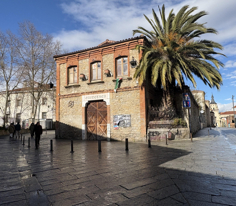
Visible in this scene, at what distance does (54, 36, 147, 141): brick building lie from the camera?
597 inches

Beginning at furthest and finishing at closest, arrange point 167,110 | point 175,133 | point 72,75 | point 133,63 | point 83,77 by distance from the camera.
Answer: point 72,75 → point 83,77 → point 133,63 → point 167,110 → point 175,133

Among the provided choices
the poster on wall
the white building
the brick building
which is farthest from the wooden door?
the white building

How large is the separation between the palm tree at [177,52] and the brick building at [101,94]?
1450 mm

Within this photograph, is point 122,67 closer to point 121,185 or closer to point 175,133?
point 175,133

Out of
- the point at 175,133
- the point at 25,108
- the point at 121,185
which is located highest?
the point at 25,108

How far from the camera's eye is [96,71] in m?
17.2

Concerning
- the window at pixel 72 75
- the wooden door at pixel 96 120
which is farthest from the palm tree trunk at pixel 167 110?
the window at pixel 72 75

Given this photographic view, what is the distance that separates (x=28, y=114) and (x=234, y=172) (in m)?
39.2

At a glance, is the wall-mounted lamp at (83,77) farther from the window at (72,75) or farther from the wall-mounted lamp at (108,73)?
the wall-mounted lamp at (108,73)

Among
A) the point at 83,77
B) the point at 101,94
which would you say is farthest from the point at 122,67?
the point at 83,77

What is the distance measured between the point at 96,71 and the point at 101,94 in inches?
92.7

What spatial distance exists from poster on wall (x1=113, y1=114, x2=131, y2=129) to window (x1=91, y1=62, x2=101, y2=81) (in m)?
4.16

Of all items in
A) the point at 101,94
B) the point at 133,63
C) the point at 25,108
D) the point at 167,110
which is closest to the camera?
the point at 167,110

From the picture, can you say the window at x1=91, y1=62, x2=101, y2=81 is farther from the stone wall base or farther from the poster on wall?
the stone wall base
